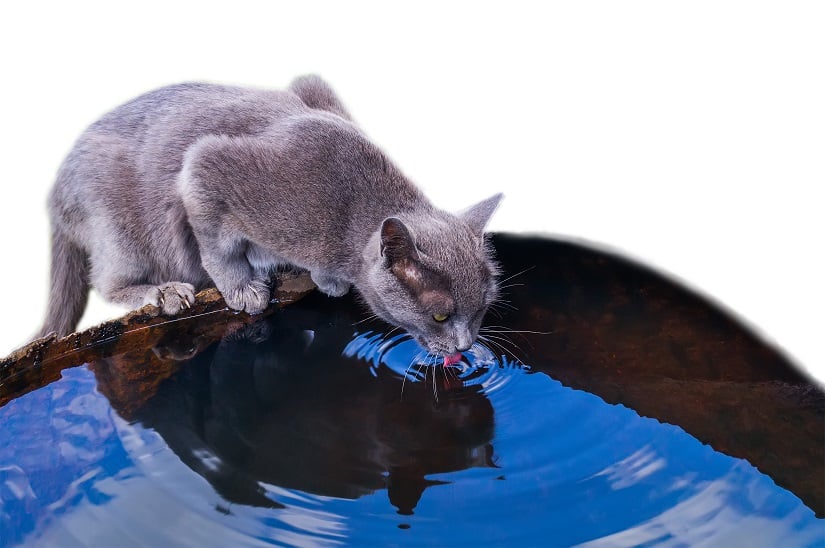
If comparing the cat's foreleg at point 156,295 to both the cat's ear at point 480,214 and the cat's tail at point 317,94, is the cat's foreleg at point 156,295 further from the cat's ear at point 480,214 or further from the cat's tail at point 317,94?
the cat's ear at point 480,214

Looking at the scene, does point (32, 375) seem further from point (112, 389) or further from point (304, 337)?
point (304, 337)

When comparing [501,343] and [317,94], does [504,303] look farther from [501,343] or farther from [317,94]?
[317,94]

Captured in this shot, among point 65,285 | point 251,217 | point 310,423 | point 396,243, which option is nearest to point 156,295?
point 251,217

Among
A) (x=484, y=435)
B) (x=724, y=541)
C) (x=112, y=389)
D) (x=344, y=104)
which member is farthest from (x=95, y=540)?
(x=344, y=104)

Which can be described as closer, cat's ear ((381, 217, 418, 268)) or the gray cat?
cat's ear ((381, 217, 418, 268))

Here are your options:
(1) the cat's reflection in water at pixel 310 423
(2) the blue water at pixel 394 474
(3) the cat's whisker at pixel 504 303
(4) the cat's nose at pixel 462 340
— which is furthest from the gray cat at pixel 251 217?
(3) the cat's whisker at pixel 504 303

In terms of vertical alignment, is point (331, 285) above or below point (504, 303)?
below

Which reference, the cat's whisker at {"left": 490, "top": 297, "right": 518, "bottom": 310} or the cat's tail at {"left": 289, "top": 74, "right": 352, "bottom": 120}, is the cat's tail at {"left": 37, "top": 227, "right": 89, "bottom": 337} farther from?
the cat's whisker at {"left": 490, "top": 297, "right": 518, "bottom": 310}

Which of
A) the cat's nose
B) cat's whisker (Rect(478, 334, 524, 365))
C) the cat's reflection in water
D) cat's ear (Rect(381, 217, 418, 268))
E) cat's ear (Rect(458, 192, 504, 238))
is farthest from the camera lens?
cat's whisker (Rect(478, 334, 524, 365))

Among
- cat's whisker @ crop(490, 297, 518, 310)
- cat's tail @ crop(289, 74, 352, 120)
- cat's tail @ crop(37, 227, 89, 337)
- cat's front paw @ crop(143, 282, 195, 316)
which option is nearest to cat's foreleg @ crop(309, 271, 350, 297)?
cat's front paw @ crop(143, 282, 195, 316)
